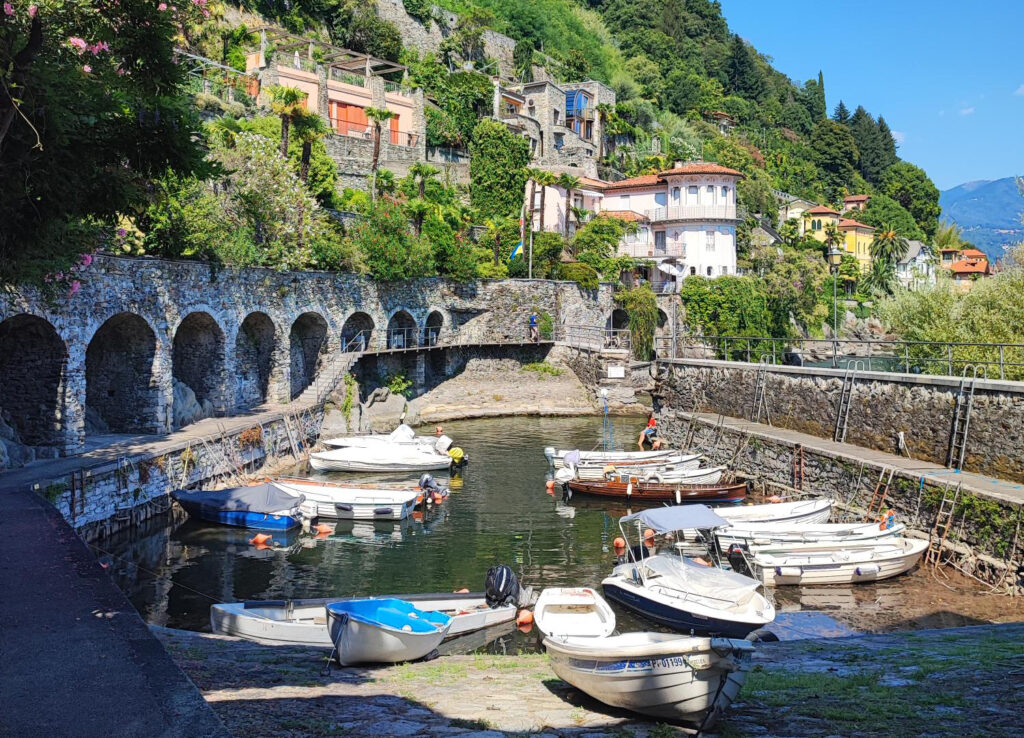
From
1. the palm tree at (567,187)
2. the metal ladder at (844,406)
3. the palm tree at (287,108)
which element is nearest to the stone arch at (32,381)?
the palm tree at (287,108)

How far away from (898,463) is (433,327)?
93.7ft

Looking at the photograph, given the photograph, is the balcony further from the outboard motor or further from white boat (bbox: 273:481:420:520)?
the outboard motor

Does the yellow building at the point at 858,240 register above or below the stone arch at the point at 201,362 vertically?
above

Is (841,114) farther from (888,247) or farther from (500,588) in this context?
(500,588)

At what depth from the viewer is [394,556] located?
20.2 m

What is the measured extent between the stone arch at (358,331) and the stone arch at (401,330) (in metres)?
1.44

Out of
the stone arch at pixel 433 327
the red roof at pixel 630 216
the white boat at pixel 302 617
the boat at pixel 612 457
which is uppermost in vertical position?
the red roof at pixel 630 216

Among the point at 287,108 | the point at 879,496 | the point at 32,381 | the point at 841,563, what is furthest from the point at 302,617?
the point at 287,108

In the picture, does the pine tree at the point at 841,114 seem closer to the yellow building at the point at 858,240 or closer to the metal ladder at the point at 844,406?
the yellow building at the point at 858,240

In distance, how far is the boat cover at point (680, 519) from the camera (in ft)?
53.6

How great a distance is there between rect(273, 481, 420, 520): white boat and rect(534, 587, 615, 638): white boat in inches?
381

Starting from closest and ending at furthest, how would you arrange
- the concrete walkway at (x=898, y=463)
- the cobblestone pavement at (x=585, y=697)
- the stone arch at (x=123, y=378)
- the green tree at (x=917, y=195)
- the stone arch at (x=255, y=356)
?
the cobblestone pavement at (x=585, y=697) < the concrete walkway at (x=898, y=463) < the stone arch at (x=123, y=378) < the stone arch at (x=255, y=356) < the green tree at (x=917, y=195)

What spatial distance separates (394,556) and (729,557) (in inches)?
333

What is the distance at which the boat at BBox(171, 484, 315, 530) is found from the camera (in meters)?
22.0
